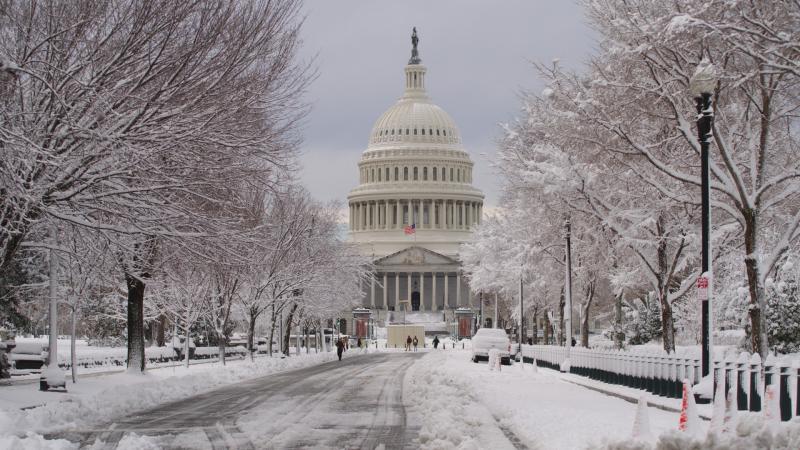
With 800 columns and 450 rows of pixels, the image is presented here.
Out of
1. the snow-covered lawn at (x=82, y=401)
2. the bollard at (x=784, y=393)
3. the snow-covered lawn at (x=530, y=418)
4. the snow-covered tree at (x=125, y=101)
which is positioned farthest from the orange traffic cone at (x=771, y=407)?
the snow-covered tree at (x=125, y=101)

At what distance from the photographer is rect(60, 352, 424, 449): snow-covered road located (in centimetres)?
1555

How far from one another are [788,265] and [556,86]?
14.7 metres

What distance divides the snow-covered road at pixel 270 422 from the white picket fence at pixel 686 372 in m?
5.45

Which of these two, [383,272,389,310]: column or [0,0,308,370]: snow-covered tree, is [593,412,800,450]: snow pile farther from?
[383,272,389,310]: column

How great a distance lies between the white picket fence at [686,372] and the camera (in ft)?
56.3

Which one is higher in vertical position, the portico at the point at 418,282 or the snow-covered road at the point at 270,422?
the portico at the point at 418,282

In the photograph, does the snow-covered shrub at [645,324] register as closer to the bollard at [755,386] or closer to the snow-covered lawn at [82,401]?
the snow-covered lawn at [82,401]

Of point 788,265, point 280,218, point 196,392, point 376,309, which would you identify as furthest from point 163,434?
point 376,309

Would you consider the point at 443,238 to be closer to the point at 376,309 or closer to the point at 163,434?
the point at 376,309

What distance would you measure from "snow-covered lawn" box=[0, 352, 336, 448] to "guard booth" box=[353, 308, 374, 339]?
8873 cm

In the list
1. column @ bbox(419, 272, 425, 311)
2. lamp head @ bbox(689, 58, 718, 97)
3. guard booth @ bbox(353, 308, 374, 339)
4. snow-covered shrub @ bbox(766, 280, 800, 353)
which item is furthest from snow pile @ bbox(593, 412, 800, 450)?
column @ bbox(419, 272, 425, 311)

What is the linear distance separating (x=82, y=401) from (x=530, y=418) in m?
8.54

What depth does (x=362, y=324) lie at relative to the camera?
129 metres

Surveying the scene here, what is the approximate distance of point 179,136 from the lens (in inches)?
754
